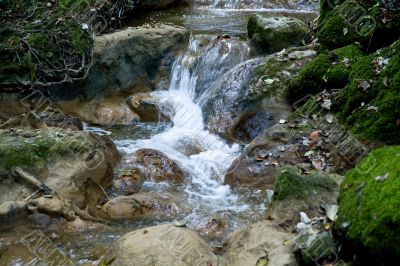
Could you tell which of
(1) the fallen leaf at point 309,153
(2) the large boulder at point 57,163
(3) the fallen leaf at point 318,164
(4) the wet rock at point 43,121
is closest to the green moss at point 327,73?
(1) the fallen leaf at point 309,153

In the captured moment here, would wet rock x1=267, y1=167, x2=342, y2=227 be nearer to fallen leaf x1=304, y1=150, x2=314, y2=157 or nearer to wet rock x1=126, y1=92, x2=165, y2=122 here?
fallen leaf x1=304, y1=150, x2=314, y2=157

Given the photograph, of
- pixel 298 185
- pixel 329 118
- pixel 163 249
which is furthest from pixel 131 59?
pixel 163 249

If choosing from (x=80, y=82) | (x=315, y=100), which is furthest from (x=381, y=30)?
(x=80, y=82)

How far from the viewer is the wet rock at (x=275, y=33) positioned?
885cm

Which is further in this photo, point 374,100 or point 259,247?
point 374,100

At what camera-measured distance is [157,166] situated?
6746mm

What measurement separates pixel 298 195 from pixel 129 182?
2.88 meters

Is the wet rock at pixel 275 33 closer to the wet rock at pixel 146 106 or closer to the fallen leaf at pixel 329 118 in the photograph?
the wet rock at pixel 146 106

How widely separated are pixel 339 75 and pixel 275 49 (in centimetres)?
256

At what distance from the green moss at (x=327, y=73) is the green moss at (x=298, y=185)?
2.78 metres

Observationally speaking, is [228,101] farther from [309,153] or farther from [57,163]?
[57,163]

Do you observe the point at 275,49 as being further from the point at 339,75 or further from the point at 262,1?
the point at 262,1

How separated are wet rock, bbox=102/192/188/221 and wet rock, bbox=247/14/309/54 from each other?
175 inches

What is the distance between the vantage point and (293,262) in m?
3.32
